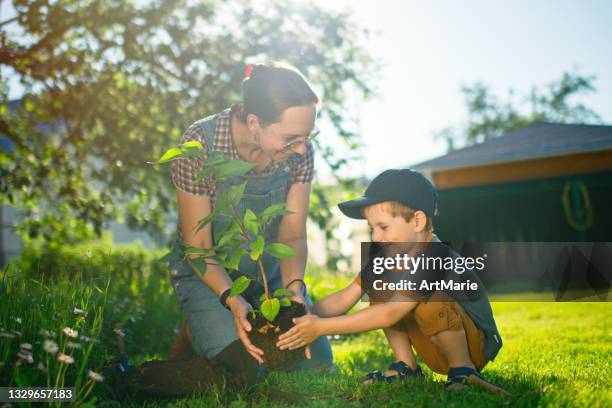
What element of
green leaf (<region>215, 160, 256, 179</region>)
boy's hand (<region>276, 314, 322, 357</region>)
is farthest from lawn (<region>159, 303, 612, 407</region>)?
green leaf (<region>215, 160, 256, 179</region>)

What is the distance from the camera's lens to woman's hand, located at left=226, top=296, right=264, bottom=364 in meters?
3.01

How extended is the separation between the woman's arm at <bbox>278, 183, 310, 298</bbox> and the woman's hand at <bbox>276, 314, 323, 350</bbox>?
1.76 ft

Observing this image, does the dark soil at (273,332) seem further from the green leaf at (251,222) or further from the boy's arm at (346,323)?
the green leaf at (251,222)

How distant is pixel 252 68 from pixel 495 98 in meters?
47.1

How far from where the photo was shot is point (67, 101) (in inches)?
297

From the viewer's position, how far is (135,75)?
764 cm

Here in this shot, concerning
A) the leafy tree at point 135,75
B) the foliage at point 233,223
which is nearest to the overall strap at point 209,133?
the foliage at point 233,223

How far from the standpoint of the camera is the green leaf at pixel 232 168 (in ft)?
9.20

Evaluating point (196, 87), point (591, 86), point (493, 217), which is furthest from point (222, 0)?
point (591, 86)

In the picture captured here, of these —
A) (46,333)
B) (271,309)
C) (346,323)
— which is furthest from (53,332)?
(346,323)

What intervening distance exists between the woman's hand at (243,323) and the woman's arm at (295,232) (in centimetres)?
49

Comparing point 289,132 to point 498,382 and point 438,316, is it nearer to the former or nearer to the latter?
point 438,316

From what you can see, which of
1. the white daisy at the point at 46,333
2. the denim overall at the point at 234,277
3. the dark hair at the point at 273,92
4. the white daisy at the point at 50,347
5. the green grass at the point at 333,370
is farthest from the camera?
Answer: the denim overall at the point at 234,277

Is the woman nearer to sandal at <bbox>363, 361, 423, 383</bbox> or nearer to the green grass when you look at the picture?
the green grass
